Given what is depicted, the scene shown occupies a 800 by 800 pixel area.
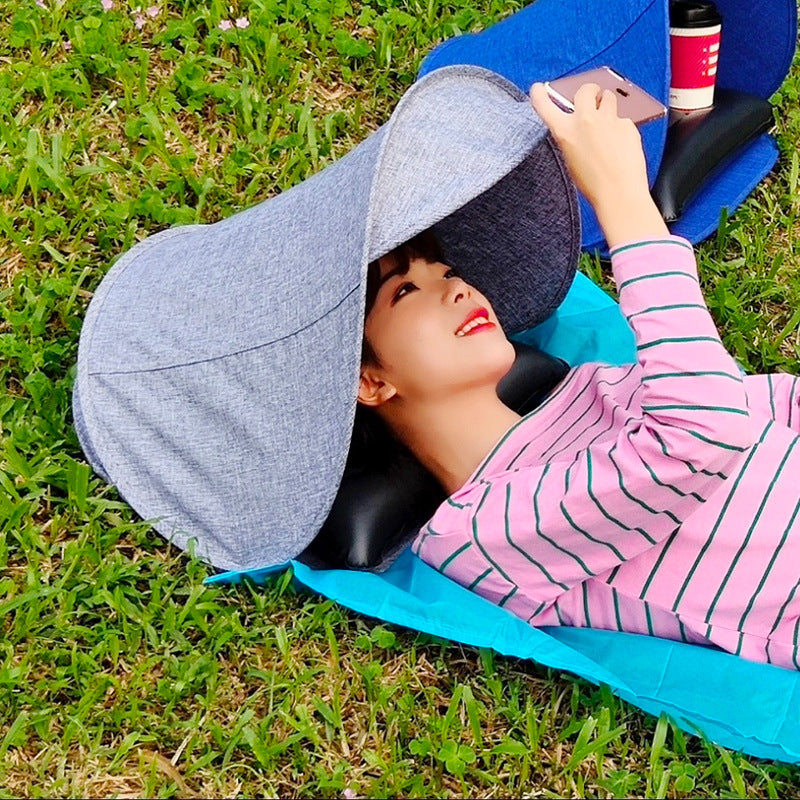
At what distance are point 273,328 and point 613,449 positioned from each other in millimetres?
684

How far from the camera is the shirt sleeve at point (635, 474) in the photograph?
85.4 inches

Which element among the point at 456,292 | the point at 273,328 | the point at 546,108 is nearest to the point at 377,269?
the point at 456,292

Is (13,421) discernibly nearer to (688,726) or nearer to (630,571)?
(630,571)

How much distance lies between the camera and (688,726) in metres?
2.34

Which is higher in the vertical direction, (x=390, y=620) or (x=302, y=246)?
(x=302, y=246)

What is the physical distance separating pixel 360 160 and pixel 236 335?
42 centimetres

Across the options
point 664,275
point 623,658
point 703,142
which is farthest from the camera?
point 703,142

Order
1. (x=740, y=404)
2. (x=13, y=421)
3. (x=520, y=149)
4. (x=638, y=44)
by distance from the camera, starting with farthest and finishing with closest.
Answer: (x=638, y=44) < (x=13, y=421) < (x=520, y=149) < (x=740, y=404)

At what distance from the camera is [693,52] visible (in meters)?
3.58

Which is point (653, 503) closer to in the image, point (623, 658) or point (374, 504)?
point (623, 658)

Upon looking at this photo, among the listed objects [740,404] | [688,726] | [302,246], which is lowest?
[688,726]

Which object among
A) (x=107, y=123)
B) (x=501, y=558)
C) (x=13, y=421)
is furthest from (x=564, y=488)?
(x=107, y=123)

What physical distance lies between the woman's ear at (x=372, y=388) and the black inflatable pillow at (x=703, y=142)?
118 centimetres

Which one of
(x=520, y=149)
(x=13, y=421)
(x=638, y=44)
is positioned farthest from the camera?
(x=638, y=44)
